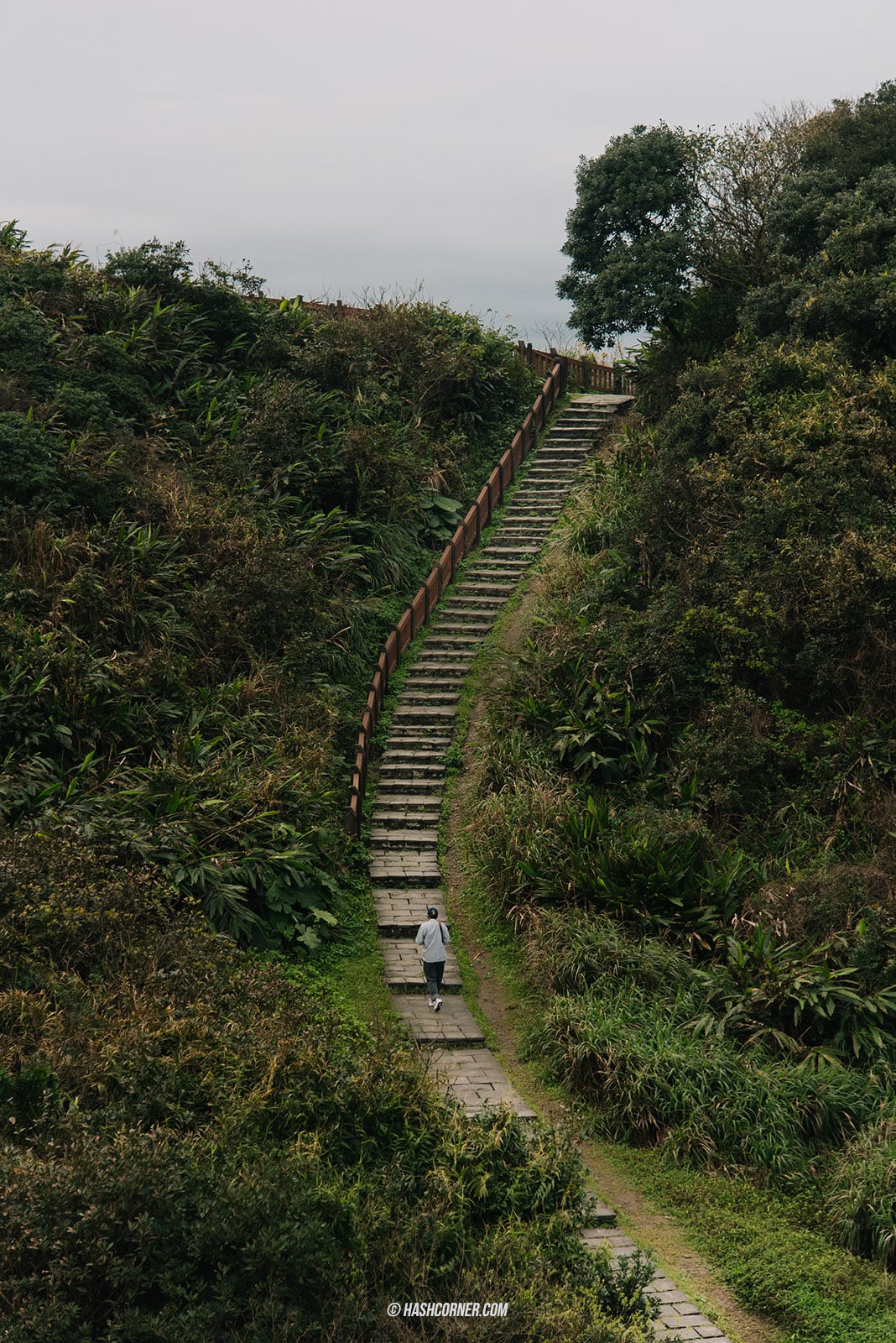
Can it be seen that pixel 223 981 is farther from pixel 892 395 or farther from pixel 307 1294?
pixel 892 395

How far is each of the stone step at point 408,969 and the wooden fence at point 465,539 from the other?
6.08 ft

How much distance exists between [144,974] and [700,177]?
1946 centimetres

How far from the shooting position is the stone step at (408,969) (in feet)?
42.4

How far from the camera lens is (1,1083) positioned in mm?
8047

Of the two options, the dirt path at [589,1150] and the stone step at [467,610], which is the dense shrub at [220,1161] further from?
the stone step at [467,610]

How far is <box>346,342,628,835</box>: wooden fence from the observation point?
53.7 feet

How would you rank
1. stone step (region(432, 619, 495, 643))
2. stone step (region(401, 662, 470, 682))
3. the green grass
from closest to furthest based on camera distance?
the green grass, stone step (region(401, 662, 470, 682)), stone step (region(432, 619, 495, 643))

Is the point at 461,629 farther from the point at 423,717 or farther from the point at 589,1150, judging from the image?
the point at 589,1150

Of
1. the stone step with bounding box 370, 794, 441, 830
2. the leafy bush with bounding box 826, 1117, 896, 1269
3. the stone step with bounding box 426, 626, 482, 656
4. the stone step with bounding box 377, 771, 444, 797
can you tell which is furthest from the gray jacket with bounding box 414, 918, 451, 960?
the stone step with bounding box 426, 626, 482, 656

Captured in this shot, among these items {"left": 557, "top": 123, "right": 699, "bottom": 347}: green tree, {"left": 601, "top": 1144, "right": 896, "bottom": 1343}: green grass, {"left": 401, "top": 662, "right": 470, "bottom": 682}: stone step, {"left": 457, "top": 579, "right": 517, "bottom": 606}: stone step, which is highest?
{"left": 557, "top": 123, "right": 699, "bottom": 347}: green tree

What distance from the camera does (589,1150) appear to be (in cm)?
1047

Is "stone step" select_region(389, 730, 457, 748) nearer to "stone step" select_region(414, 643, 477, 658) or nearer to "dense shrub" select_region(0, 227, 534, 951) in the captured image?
"dense shrub" select_region(0, 227, 534, 951)

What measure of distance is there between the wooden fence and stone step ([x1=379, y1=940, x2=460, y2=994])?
1.85m

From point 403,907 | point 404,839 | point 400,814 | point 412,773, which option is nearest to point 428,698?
point 412,773
